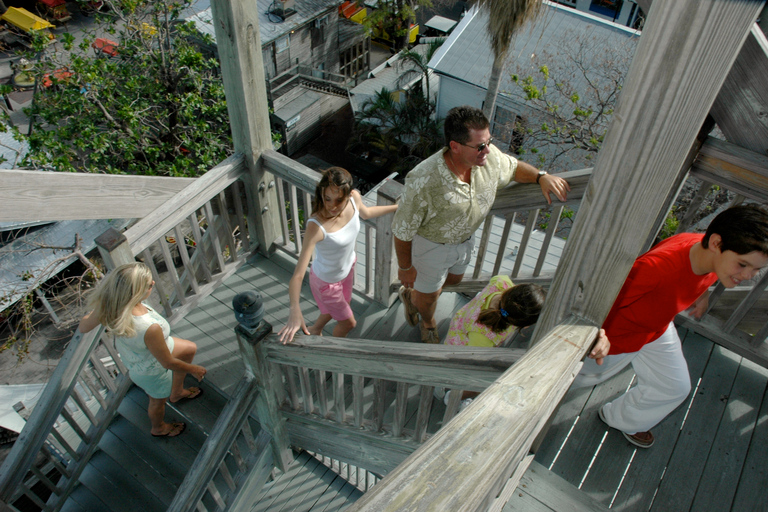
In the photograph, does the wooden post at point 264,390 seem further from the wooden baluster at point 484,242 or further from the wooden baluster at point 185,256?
the wooden baluster at point 484,242

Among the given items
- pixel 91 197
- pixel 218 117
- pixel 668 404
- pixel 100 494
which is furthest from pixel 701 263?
pixel 218 117

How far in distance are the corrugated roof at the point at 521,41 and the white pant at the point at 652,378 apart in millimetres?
11407

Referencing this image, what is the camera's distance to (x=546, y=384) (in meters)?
0.96

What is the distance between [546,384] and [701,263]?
1.25m

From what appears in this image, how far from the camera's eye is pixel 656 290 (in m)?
1.90

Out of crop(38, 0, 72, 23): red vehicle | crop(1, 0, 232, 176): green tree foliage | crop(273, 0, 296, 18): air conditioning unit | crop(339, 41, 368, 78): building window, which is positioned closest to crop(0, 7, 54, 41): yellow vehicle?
crop(38, 0, 72, 23): red vehicle

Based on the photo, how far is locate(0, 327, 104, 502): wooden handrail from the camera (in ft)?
9.11

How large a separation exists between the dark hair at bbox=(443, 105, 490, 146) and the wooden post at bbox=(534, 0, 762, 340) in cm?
114

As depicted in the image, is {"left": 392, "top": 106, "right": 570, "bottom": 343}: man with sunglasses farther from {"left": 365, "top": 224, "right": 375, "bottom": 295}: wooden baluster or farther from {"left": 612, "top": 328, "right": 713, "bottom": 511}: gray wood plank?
{"left": 612, "top": 328, "right": 713, "bottom": 511}: gray wood plank

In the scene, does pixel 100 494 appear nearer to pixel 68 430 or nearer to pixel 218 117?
pixel 68 430

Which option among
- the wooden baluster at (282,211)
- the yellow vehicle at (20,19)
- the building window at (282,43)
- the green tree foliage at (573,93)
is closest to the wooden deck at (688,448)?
the wooden baluster at (282,211)

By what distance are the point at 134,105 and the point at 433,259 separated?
8.07 metres

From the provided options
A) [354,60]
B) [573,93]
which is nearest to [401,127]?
[573,93]

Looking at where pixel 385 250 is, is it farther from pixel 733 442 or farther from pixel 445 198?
pixel 733 442
